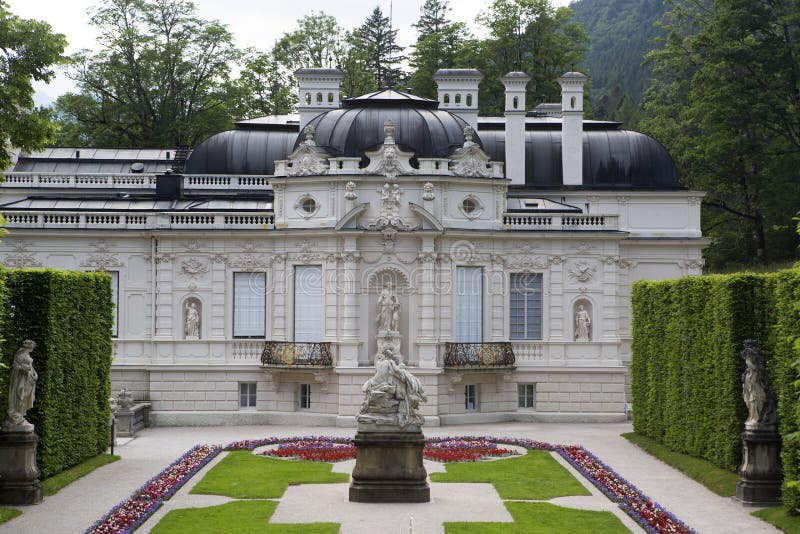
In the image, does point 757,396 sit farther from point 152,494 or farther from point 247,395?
point 247,395

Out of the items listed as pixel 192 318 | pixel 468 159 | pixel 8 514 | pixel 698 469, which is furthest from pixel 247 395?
pixel 8 514

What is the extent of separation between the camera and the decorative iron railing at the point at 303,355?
4578 cm

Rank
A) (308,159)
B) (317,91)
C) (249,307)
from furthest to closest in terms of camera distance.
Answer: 1. (317,91)
2. (249,307)
3. (308,159)

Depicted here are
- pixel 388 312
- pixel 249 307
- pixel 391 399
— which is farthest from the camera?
pixel 249 307

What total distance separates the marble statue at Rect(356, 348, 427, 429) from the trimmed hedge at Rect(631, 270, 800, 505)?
27.2ft

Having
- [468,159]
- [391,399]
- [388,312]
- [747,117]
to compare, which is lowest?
[391,399]

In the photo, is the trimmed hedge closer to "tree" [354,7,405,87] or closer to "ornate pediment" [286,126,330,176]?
"ornate pediment" [286,126,330,176]

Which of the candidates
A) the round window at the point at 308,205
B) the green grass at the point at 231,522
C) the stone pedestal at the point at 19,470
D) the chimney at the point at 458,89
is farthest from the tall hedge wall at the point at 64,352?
the chimney at the point at 458,89

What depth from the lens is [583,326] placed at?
157 feet

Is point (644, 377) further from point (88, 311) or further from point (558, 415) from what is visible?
point (88, 311)

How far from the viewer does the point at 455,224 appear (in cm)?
4694

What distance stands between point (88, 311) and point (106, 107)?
38.5 meters

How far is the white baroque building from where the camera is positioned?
152ft

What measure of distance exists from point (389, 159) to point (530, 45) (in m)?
32.8
